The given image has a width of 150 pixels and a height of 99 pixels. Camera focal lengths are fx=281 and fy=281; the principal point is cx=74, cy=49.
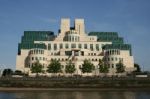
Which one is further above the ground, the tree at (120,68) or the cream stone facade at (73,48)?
the cream stone facade at (73,48)

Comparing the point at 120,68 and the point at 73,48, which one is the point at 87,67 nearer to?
the point at 120,68

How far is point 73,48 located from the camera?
569 ft

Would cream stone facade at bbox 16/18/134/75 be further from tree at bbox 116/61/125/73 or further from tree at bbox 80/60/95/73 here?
tree at bbox 80/60/95/73

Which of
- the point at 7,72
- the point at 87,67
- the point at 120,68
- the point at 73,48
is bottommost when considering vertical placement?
the point at 7,72

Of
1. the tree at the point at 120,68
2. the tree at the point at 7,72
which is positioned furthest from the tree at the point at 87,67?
the tree at the point at 7,72

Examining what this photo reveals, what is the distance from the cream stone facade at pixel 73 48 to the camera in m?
160

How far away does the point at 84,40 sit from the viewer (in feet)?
601

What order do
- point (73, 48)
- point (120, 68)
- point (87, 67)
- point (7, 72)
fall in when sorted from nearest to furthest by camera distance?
point (87, 67)
point (120, 68)
point (7, 72)
point (73, 48)

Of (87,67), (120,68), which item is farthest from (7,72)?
(120,68)

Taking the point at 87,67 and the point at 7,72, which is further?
the point at 7,72

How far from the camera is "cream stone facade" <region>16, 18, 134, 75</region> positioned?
15950 cm

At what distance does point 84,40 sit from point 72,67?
150ft

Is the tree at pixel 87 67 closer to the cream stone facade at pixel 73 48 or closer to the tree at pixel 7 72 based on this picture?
the cream stone facade at pixel 73 48

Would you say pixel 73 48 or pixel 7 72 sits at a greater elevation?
pixel 73 48
